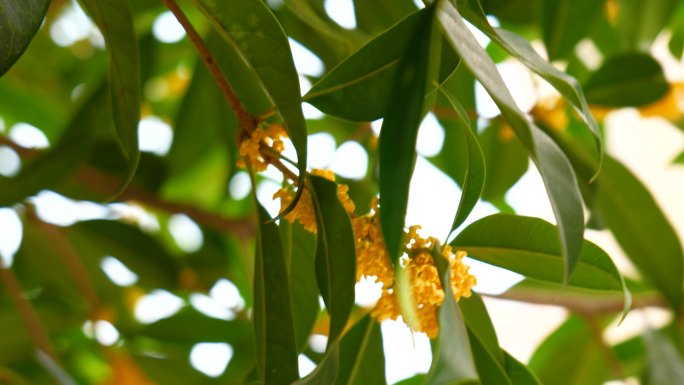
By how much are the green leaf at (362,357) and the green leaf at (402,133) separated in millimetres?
190

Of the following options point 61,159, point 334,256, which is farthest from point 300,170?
point 61,159

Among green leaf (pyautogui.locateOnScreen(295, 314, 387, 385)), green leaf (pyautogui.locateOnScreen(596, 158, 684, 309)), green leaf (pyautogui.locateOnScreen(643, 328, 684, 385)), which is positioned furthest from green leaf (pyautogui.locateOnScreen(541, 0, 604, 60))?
green leaf (pyautogui.locateOnScreen(295, 314, 387, 385))

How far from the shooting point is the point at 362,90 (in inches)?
17.8

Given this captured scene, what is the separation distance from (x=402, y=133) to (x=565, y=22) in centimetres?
55

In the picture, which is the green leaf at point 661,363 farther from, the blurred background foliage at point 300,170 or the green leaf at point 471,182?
the green leaf at point 471,182

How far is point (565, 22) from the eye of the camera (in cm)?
87

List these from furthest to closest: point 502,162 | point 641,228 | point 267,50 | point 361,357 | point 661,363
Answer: point 502,162
point 641,228
point 661,363
point 361,357
point 267,50

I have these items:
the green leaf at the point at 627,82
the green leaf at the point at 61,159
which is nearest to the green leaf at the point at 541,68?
the green leaf at the point at 61,159

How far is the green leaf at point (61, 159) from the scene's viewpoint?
2.39 ft

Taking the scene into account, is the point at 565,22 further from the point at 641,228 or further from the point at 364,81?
the point at 364,81

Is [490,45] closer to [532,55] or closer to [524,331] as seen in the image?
[532,55]

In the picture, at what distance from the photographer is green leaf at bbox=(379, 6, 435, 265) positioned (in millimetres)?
363

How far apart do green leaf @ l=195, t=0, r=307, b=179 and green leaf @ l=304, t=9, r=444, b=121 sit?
0.02 meters

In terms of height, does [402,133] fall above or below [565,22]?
below
